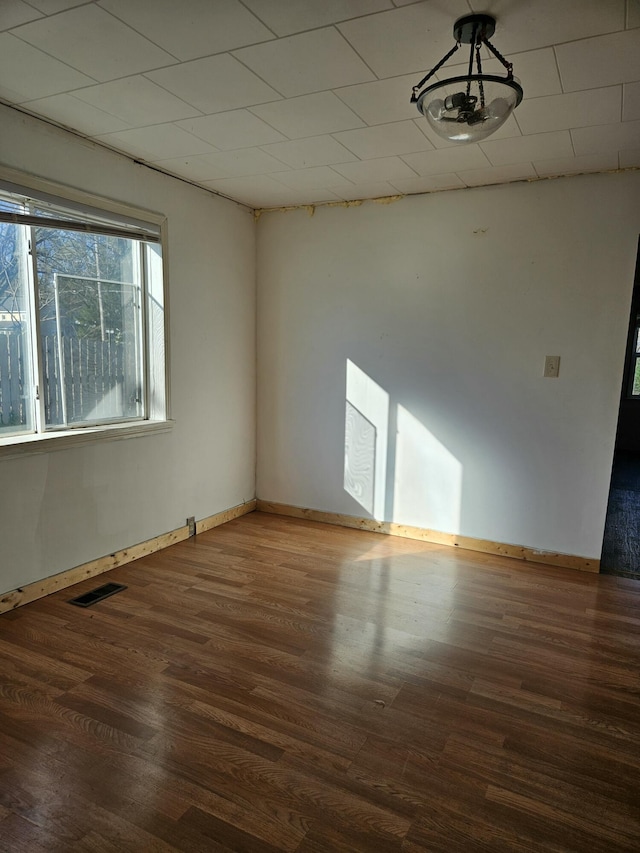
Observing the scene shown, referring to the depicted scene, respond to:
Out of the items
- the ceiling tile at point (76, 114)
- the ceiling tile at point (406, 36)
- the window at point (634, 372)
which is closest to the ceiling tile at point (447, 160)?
the ceiling tile at point (406, 36)

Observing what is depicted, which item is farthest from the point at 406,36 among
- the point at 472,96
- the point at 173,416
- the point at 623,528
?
the point at 623,528

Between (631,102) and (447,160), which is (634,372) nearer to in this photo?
(447,160)

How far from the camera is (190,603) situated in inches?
114

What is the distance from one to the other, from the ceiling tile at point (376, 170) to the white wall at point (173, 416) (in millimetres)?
1106

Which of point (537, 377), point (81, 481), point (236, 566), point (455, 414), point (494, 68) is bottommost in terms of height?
point (236, 566)

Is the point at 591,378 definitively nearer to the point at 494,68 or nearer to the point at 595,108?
the point at 595,108

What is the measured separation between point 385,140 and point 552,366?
1770 millimetres

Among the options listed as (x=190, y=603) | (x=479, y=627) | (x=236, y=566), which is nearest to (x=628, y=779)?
(x=479, y=627)

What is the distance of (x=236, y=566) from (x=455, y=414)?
1853mm

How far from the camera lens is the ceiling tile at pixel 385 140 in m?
2.64

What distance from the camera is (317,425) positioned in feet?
14.3

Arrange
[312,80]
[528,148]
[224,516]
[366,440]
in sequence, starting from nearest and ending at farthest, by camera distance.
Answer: [312,80], [528,148], [366,440], [224,516]

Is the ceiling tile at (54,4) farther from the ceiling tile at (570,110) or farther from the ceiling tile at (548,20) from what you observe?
the ceiling tile at (570,110)

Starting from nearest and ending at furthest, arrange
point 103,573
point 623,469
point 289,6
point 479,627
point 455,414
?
point 289,6 → point 479,627 → point 103,573 → point 455,414 → point 623,469
